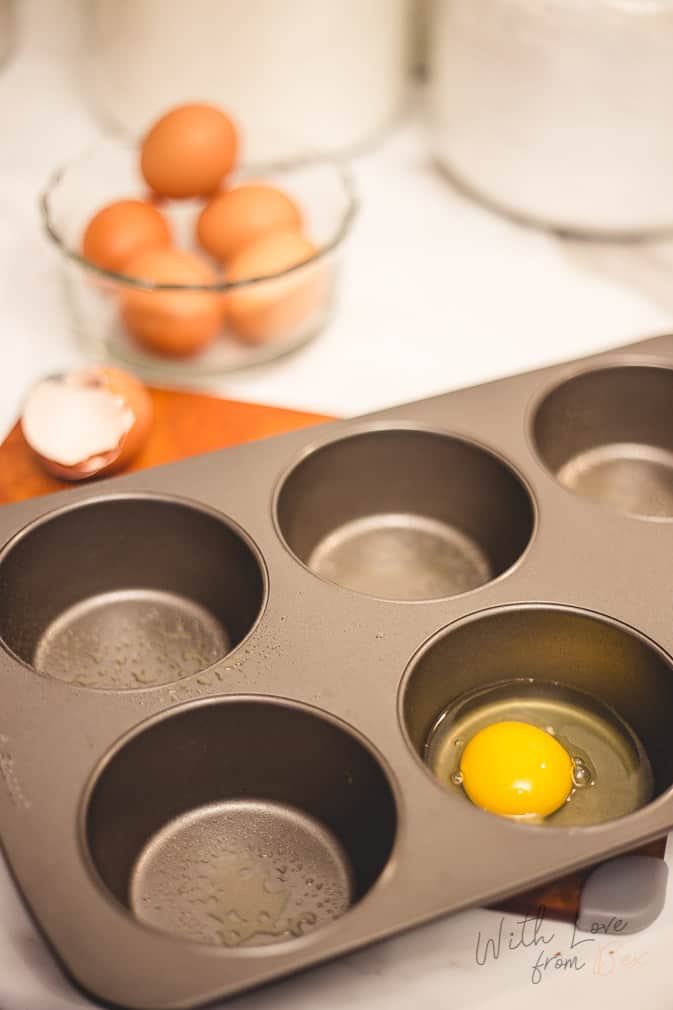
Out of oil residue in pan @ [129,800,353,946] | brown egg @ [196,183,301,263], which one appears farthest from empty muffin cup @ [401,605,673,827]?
brown egg @ [196,183,301,263]

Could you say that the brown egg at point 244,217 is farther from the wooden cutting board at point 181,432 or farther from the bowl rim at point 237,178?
the wooden cutting board at point 181,432

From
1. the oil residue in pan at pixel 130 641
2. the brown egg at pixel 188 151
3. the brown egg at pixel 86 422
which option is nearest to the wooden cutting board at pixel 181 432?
the brown egg at pixel 86 422

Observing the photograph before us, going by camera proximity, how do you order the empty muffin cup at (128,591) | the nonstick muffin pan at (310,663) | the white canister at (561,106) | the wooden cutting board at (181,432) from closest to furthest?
the nonstick muffin pan at (310,663), the empty muffin cup at (128,591), the wooden cutting board at (181,432), the white canister at (561,106)

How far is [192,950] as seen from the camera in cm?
69

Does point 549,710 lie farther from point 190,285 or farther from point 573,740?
point 190,285

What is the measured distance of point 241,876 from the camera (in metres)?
0.87

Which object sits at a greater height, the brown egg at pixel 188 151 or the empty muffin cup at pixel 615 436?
the brown egg at pixel 188 151

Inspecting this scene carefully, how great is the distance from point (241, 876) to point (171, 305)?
0.57m

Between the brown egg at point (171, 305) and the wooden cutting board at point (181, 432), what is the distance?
6 centimetres

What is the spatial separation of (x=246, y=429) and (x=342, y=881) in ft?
1.61

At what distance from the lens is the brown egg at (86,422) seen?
1096 millimetres

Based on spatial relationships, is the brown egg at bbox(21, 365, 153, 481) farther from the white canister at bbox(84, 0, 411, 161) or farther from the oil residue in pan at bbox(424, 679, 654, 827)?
the white canister at bbox(84, 0, 411, 161)

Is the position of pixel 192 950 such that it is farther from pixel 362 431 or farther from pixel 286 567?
pixel 362 431

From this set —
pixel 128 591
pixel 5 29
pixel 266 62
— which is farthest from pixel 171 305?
pixel 5 29
